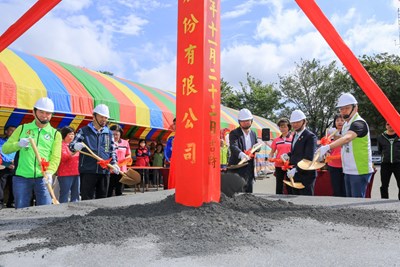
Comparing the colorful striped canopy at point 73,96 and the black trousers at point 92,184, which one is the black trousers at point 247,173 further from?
the colorful striped canopy at point 73,96

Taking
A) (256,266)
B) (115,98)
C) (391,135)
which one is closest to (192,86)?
(256,266)

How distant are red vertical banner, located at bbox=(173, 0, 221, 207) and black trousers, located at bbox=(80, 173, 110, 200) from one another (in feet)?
5.74

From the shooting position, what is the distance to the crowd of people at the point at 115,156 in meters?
3.29

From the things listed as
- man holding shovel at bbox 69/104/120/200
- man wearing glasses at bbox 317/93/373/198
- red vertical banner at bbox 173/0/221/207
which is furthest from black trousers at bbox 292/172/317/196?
man holding shovel at bbox 69/104/120/200

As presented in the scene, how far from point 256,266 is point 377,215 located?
1334mm

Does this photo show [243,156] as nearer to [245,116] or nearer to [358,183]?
[245,116]

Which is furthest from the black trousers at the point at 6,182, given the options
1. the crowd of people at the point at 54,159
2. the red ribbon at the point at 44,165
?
the red ribbon at the point at 44,165

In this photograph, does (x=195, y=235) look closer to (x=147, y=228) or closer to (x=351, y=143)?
(x=147, y=228)

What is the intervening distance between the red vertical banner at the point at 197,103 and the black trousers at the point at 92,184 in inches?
68.9

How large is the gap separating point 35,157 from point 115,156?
996 mm

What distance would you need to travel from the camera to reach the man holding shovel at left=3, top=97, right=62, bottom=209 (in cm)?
327

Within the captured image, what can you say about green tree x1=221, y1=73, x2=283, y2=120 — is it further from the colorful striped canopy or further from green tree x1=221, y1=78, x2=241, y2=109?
the colorful striped canopy

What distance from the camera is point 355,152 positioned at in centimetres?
342

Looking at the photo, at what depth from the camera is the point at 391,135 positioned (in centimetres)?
547
